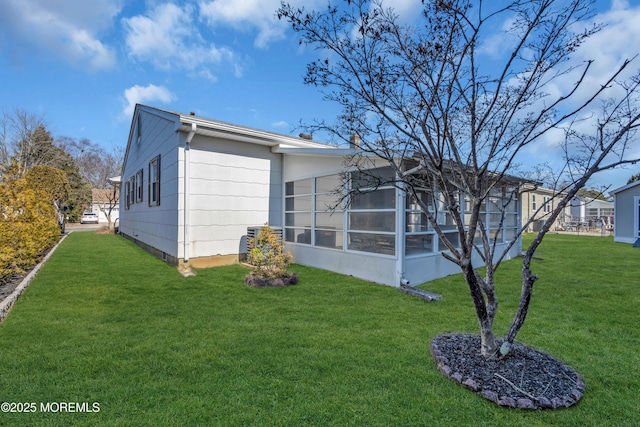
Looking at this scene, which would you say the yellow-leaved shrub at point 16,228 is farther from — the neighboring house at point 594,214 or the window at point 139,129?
the neighboring house at point 594,214

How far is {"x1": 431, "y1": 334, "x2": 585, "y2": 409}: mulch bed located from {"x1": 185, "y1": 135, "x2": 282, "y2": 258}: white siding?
6.70 m

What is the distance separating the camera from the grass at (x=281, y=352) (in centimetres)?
246

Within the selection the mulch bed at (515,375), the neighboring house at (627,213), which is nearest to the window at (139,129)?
the mulch bed at (515,375)

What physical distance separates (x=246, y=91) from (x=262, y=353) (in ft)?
25.2

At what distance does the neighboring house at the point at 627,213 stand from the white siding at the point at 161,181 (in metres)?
20.1

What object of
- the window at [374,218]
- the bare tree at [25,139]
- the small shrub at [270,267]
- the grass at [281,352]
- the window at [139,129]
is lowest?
the grass at [281,352]

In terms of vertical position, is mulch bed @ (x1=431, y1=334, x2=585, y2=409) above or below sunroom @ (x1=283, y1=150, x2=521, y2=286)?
below

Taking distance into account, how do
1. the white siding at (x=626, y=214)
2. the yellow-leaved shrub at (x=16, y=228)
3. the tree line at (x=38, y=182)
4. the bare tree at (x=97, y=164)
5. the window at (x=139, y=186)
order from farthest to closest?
1. the bare tree at (x=97, y=164)
2. the white siding at (x=626, y=214)
3. the window at (x=139, y=186)
4. the tree line at (x=38, y=182)
5. the yellow-leaved shrub at (x=16, y=228)

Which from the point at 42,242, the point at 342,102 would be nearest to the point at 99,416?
the point at 342,102

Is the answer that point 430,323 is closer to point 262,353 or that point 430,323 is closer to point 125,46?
point 262,353

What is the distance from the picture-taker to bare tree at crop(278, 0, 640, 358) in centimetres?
283

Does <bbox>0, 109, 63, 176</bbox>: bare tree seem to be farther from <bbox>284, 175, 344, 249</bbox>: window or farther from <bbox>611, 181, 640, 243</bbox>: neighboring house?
<bbox>611, 181, 640, 243</bbox>: neighboring house

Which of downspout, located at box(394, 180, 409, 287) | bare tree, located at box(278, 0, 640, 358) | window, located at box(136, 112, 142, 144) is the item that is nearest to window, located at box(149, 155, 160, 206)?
window, located at box(136, 112, 142, 144)

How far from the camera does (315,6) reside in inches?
127
